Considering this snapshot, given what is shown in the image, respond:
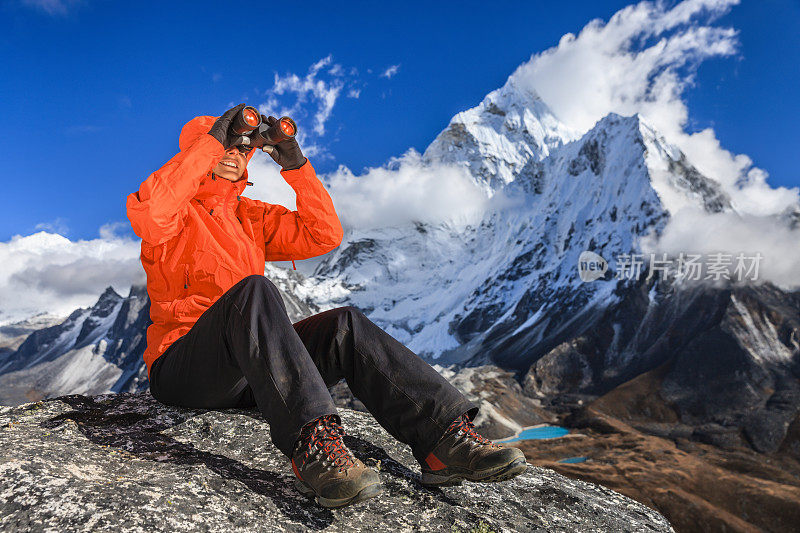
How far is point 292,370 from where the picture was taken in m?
2.62

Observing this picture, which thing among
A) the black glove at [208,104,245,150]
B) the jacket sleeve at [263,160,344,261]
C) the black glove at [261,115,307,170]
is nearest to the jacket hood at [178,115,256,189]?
the black glove at [208,104,245,150]

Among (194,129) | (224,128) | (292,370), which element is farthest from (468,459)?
(194,129)

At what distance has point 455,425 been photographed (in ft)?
9.46

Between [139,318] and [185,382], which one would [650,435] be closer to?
[185,382]

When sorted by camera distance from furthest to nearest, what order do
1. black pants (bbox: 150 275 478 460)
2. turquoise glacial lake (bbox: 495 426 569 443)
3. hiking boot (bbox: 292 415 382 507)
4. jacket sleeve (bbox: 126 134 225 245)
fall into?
turquoise glacial lake (bbox: 495 426 569 443) < jacket sleeve (bbox: 126 134 225 245) < black pants (bbox: 150 275 478 460) < hiking boot (bbox: 292 415 382 507)

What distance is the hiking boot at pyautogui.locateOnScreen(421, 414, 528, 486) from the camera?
8.98 feet

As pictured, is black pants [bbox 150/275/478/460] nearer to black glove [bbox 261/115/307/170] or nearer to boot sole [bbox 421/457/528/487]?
boot sole [bbox 421/457/528/487]

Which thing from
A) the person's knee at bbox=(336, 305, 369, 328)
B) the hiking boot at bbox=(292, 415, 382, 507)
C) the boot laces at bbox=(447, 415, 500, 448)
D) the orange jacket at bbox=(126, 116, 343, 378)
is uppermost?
the orange jacket at bbox=(126, 116, 343, 378)

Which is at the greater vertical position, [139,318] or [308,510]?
[139,318]

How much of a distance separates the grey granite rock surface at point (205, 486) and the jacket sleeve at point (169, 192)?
50.8 inches

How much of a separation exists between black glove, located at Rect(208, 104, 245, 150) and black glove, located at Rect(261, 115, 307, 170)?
46 centimetres

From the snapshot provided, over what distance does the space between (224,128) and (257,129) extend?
394 mm

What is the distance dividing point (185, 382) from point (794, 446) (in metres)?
61.8

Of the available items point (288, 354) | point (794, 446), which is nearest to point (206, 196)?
point (288, 354)
